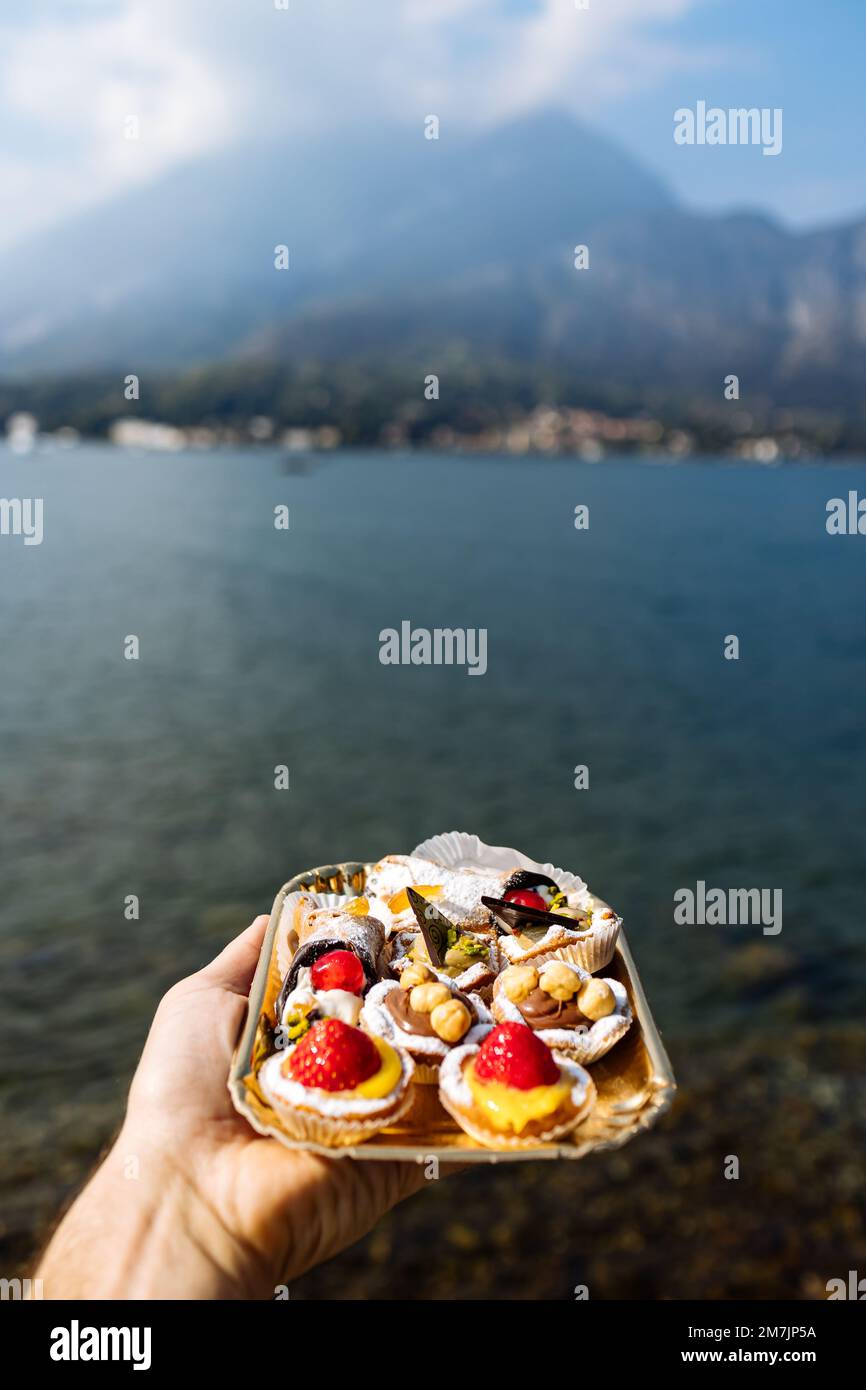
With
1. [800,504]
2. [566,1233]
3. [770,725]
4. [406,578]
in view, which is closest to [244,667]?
[770,725]

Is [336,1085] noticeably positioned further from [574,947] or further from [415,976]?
[574,947]

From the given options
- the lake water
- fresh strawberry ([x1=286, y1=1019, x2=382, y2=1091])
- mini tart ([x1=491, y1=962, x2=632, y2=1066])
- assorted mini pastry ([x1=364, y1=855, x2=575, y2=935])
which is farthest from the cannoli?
the lake water

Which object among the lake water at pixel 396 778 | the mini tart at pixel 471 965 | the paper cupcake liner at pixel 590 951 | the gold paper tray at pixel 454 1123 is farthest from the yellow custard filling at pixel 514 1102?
the lake water at pixel 396 778

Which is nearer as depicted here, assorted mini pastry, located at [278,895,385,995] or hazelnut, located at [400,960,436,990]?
hazelnut, located at [400,960,436,990]

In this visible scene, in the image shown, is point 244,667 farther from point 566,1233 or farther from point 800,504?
point 800,504

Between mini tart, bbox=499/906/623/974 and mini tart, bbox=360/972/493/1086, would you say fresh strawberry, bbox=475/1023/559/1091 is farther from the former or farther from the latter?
mini tart, bbox=499/906/623/974
